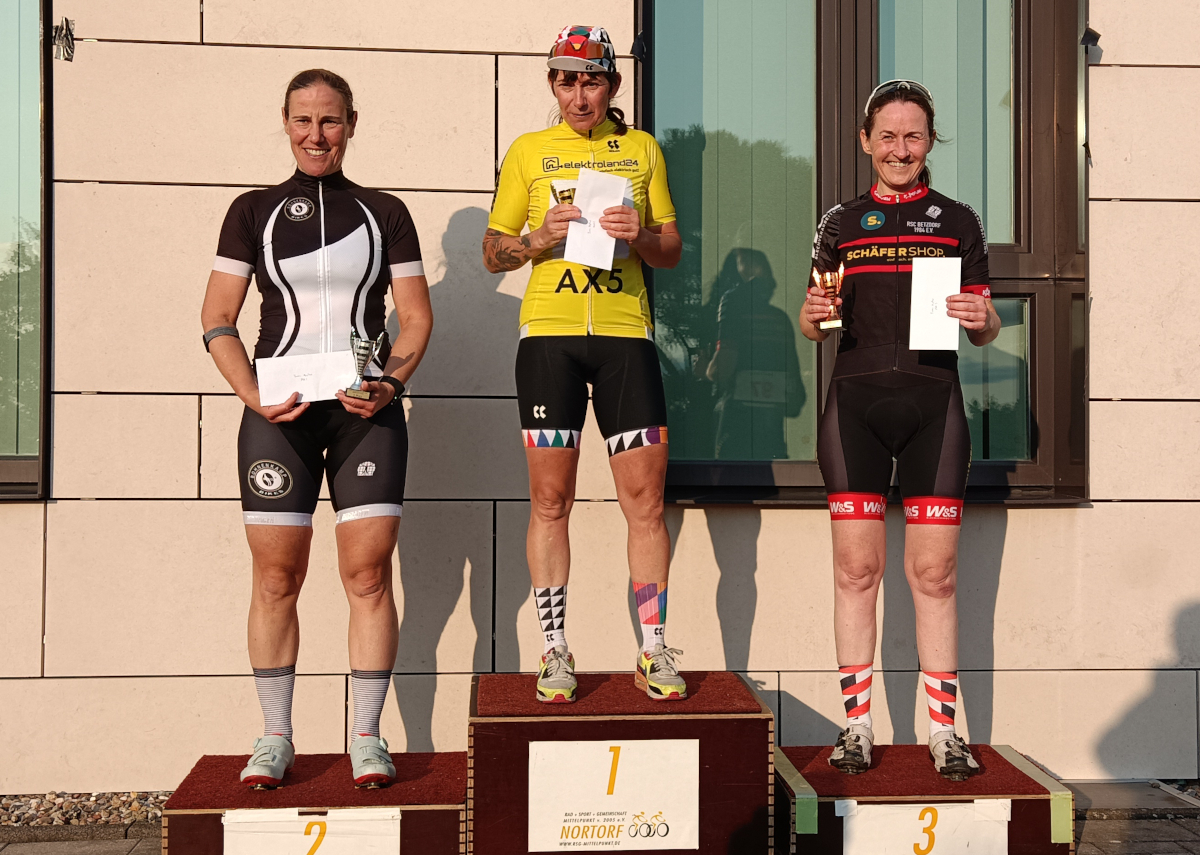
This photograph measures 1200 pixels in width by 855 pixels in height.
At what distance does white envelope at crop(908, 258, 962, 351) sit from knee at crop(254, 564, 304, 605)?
216cm

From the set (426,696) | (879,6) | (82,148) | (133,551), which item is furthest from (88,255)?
(879,6)

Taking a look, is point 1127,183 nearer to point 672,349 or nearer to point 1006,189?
point 1006,189

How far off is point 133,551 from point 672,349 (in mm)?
2460

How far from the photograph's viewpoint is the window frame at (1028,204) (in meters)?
4.43

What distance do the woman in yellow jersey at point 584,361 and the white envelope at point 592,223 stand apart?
0.05m

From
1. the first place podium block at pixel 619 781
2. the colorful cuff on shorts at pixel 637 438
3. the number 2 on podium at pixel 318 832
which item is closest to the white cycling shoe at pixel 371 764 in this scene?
the number 2 on podium at pixel 318 832

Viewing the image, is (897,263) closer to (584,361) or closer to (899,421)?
(899,421)

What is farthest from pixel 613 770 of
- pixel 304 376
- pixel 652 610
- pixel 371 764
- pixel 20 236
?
pixel 20 236

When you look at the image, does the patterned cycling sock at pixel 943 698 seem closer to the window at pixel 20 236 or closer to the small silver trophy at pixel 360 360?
the small silver trophy at pixel 360 360

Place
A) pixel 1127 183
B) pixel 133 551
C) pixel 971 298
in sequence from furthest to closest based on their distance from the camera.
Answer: pixel 1127 183 < pixel 133 551 < pixel 971 298

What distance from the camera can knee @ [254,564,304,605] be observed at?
125 inches

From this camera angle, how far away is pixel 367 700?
3.20 m

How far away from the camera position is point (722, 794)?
307 centimetres

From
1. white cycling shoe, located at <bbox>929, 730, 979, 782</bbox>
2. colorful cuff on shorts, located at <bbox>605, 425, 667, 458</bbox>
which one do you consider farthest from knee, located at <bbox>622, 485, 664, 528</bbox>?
white cycling shoe, located at <bbox>929, 730, 979, 782</bbox>
